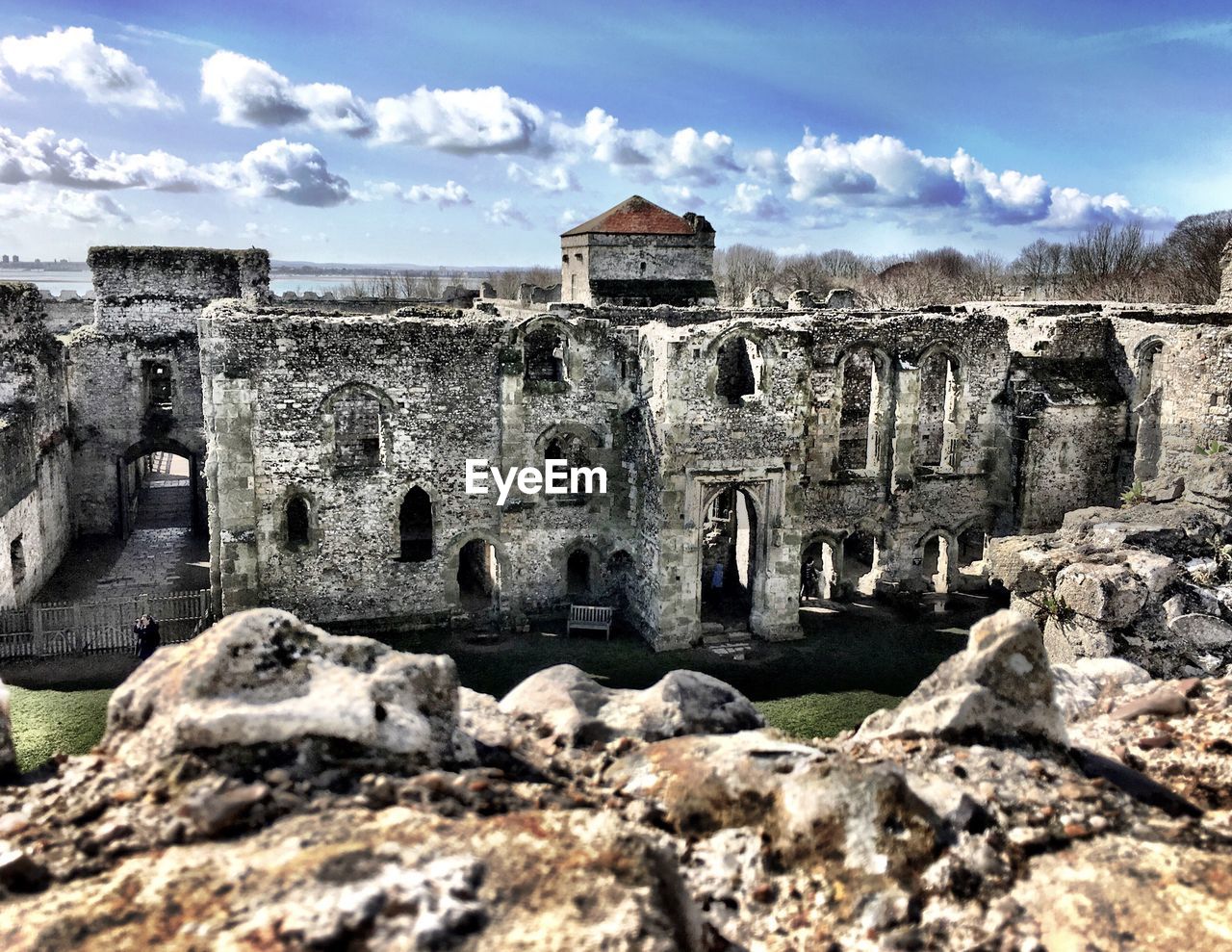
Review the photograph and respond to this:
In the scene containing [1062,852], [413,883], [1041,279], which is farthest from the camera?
[1041,279]

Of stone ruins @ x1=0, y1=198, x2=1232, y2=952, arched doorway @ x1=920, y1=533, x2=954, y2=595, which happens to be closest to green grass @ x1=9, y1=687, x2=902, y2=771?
stone ruins @ x1=0, y1=198, x2=1232, y2=952

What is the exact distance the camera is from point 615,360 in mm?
20875

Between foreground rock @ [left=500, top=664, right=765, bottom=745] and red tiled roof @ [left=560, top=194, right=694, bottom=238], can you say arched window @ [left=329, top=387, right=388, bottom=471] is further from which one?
red tiled roof @ [left=560, top=194, right=694, bottom=238]

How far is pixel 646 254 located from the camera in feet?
158

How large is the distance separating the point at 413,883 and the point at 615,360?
55.4 ft

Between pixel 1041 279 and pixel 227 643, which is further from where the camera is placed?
pixel 1041 279

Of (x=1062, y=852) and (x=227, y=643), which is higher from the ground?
(x=227, y=643)

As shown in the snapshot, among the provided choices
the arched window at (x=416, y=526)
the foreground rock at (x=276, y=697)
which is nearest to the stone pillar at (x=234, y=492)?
the arched window at (x=416, y=526)

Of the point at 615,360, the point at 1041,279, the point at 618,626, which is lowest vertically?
the point at 618,626

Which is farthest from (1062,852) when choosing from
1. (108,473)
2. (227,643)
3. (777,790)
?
(108,473)

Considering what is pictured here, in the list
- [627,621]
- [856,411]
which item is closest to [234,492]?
[627,621]

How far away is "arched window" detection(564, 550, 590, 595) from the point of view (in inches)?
858

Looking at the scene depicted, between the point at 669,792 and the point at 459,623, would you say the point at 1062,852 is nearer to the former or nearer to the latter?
the point at 669,792

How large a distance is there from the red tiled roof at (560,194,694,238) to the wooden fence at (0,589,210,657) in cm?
3103
